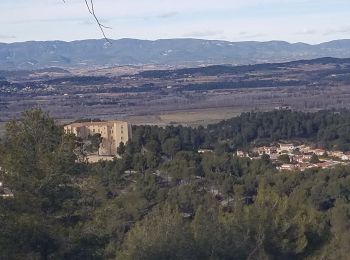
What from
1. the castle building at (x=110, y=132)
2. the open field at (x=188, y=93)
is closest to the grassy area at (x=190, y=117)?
the open field at (x=188, y=93)

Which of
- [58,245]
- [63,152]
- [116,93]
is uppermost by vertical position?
[63,152]

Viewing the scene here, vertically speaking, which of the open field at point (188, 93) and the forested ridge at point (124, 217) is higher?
the forested ridge at point (124, 217)

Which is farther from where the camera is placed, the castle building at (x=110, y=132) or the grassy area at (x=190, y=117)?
the grassy area at (x=190, y=117)

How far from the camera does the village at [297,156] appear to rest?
89.3ft

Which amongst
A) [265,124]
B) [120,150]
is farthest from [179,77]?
[120,150]

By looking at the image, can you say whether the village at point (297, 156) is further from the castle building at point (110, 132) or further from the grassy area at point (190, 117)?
the grassy area at point (190, 117)

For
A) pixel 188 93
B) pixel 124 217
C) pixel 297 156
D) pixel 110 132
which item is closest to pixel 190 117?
pixel 188 93

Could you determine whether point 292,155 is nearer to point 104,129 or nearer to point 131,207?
point 104,129

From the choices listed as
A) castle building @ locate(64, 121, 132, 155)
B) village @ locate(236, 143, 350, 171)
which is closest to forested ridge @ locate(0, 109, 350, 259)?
village @ locate(236, 143, 350, 171)

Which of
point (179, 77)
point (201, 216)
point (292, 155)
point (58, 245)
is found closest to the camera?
point (58, 245)

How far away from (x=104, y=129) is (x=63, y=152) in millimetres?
23428

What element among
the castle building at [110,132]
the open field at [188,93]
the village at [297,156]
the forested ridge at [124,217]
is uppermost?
the forested ridge at [124,217]

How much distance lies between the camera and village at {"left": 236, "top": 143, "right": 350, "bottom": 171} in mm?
27219

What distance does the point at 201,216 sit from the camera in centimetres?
1185
